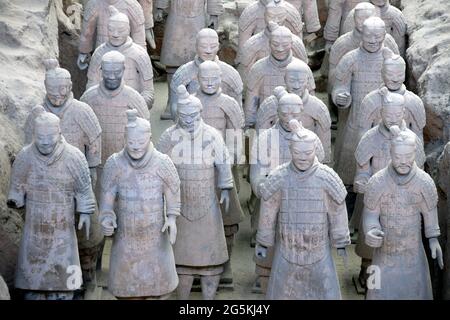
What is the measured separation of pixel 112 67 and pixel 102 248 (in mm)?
1313

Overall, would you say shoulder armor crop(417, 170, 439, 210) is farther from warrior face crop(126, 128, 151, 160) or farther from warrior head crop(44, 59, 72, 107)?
warrior head crop(44, 59, 72, 107)

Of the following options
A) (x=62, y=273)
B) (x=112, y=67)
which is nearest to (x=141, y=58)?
(x=112, y=67)

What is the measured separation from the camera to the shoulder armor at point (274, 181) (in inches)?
369

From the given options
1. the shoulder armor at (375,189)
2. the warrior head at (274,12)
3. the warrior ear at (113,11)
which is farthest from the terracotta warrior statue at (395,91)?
the warrior ear at (113,11)

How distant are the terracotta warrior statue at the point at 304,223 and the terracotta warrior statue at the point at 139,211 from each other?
25.4 inches

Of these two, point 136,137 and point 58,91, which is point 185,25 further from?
point 136,137

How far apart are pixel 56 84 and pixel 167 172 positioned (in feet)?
4.05

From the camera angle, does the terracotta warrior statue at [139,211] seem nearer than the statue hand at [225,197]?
Yes

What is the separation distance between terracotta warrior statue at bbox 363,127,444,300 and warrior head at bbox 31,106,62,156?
2.03 metres

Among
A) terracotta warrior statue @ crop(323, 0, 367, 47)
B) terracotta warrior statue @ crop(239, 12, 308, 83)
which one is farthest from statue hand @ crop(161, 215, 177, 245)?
terracotta warrior statue @ crop(323, 0, 367, 47)

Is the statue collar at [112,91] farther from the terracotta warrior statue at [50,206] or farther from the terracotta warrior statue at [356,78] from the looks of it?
the terracotta warrior statue at [356,78]

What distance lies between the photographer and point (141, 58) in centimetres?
1159

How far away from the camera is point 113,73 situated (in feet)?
35.4

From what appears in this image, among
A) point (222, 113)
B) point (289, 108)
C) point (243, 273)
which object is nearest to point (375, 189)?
point (289, 108)
